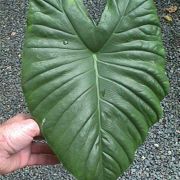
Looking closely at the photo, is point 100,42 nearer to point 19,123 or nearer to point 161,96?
point 161,96

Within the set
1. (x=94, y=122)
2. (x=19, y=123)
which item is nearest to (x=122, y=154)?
(x=94, y=122)

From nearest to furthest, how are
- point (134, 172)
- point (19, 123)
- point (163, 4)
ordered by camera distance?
1. point (19, 123)
2. point (134, 172)
3. point (163, 4)

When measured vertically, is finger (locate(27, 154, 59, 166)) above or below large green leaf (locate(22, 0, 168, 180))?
below

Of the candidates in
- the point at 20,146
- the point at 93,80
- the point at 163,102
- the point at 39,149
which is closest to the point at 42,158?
the point at 39,149

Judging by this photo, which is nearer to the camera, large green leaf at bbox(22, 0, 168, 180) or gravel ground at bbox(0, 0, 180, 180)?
large green leaf at bbox(22, 0, 168, 180)

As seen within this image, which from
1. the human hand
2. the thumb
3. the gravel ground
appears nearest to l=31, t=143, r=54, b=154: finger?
the human hand

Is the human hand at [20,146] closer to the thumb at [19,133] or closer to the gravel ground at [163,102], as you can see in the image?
the thumb at [19,133]

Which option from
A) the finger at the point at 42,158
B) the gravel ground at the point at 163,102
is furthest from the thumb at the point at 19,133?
the gravel ground at the point at 163,102

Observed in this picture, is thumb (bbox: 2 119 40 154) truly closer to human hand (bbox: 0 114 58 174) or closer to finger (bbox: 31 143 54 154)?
human hand (bbox: 0 114 58 174)
